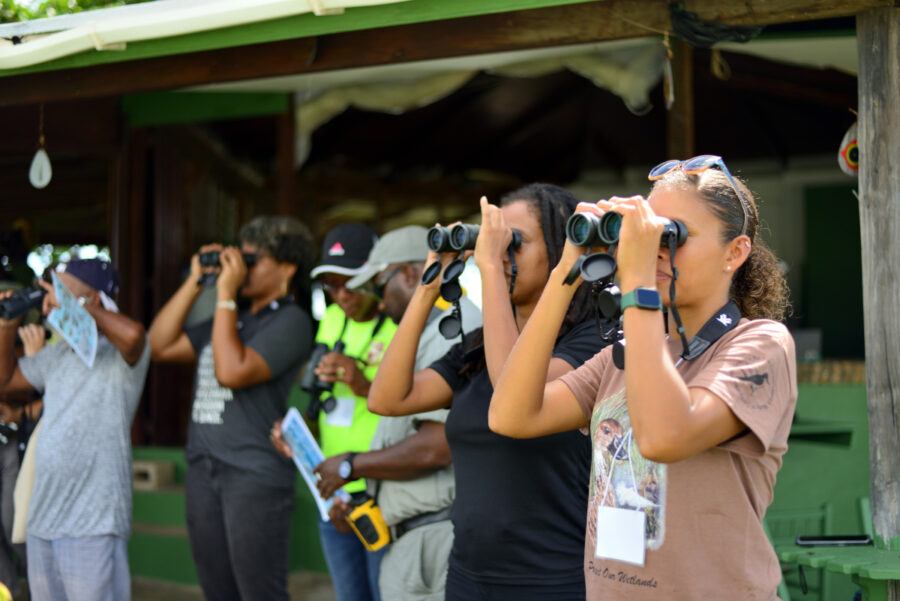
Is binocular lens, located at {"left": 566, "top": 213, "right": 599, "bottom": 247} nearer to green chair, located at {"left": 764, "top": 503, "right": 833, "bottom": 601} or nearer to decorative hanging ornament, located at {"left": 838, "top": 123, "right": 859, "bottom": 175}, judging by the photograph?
decorative hanging ornament, located at {"left": 838, "top": 123, "right": 859, "bottom": 175}

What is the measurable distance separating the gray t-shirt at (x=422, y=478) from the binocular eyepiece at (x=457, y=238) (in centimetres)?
43

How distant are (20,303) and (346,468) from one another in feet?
5.14

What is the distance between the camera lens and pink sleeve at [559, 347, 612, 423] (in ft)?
6.04

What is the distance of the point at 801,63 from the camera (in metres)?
5.06

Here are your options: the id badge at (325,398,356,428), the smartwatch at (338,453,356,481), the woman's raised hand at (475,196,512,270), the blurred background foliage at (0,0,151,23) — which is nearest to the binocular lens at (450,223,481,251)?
the woman's raised hand at (475,196,512,270)

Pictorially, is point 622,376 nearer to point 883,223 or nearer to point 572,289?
point 572,289

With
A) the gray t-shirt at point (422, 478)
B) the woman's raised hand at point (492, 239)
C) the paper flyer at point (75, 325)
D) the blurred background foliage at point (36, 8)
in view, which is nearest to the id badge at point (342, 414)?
the gray t-shirt at point (422, 478)

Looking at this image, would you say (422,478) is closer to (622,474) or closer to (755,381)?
(622,474)

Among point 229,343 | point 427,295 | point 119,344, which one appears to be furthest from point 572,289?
point 119,344

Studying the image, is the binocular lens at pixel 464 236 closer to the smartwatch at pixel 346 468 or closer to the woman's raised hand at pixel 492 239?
the woman's raised hand at pixel 492 239

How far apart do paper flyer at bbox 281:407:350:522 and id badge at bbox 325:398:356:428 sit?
102mm

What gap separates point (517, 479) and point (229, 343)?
1623mm

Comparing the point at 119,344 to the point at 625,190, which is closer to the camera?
the point at 119,344

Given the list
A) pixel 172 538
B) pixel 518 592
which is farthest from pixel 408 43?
pixel 172 538
